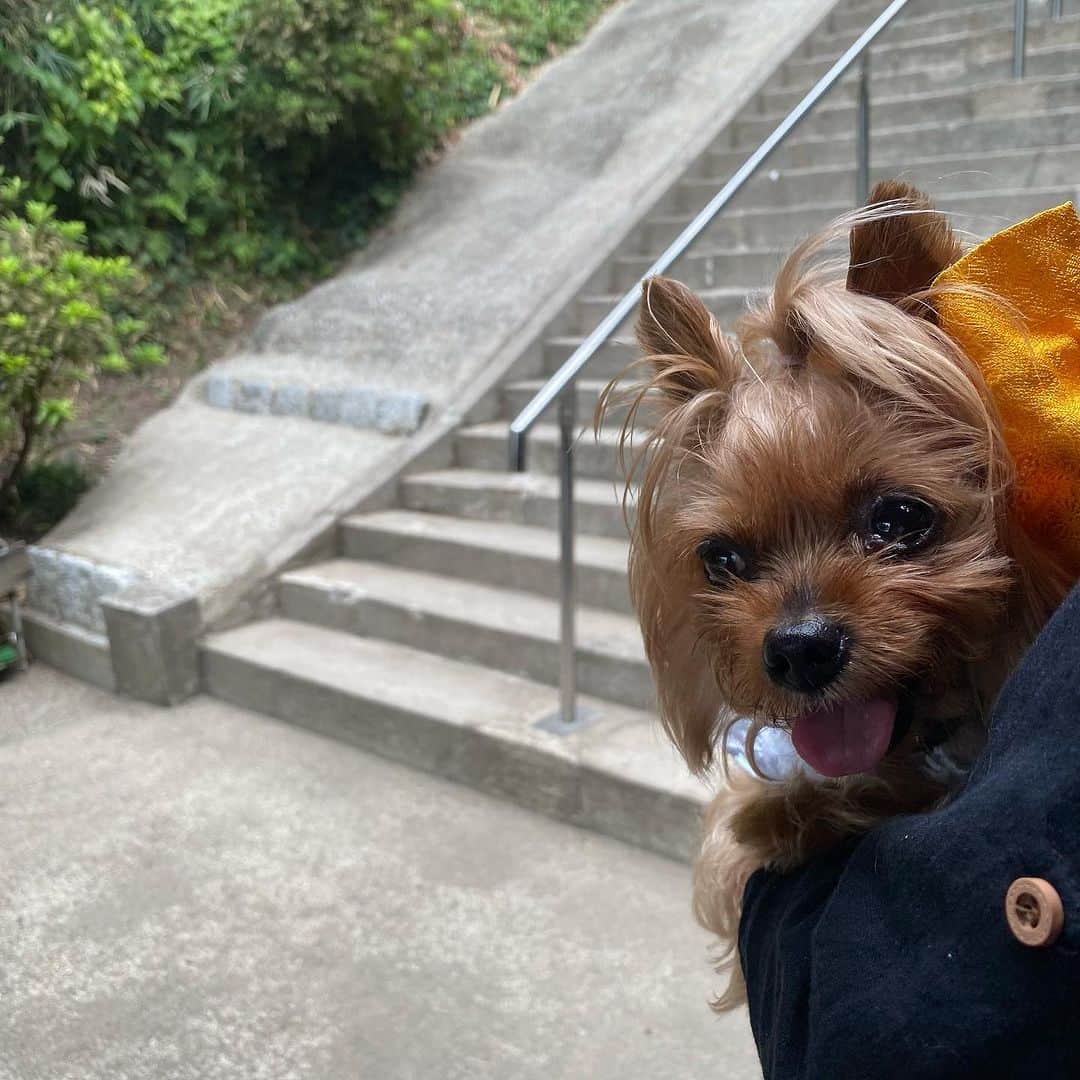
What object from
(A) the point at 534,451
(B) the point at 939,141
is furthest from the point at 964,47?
(A) the point at 534,451

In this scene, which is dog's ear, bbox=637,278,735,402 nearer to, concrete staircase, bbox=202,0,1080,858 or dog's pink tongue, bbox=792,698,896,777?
dog's pink tongue, bbox=792,698,896,777

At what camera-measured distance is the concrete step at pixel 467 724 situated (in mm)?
3098

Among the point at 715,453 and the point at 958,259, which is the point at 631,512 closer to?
the point at 715,453

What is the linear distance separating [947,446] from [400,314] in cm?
544

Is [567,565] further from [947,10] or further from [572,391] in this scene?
[947,10]

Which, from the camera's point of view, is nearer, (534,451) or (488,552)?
(488,552)

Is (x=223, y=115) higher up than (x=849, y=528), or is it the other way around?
(x=223, y=115)

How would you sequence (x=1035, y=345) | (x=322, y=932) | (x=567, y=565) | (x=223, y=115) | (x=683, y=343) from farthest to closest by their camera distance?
1. (x=223, y=115)
2. (x=567, y=565)
3. (x=322, y=932)
4. (x=683, y=343)
5. (x=1035, y=345)

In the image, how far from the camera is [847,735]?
1.00 m

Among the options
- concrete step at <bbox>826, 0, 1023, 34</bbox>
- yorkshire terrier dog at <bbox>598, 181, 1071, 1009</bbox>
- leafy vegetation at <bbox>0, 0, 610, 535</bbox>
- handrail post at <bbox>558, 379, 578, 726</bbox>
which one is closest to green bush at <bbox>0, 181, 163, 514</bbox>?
leafy vegetation at <bbox>0, 0, 610, 535</bbox>

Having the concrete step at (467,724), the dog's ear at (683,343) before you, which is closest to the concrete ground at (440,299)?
the concrete step at (467,724)

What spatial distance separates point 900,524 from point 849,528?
0.15ft

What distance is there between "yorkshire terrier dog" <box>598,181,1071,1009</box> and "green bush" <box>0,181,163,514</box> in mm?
4187

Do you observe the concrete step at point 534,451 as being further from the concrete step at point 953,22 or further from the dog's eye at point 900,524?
the dog's eye at point 900,524
